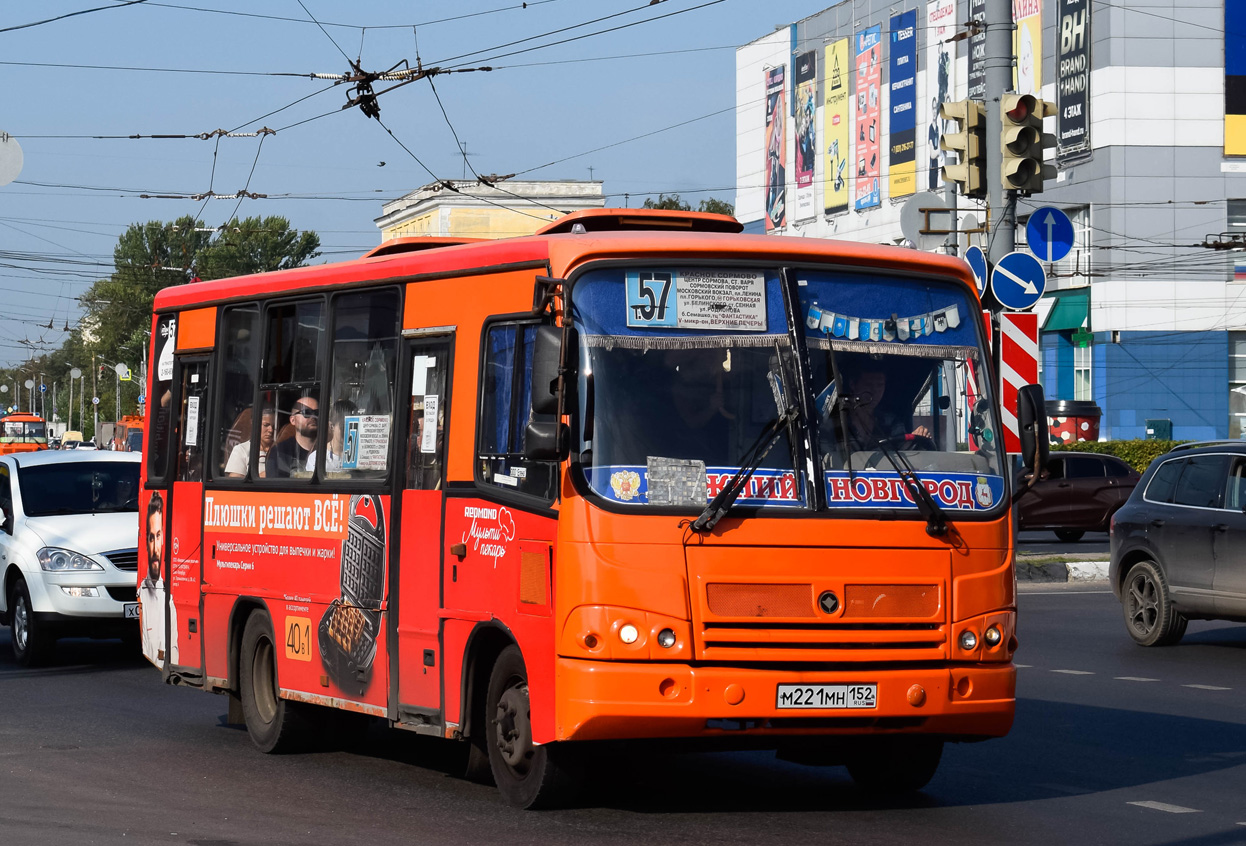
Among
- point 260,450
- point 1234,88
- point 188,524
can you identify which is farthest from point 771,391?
point 1234,88

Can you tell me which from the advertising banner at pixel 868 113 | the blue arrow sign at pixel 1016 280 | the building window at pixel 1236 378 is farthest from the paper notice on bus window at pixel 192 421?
the advertising banner at pixel 868 113

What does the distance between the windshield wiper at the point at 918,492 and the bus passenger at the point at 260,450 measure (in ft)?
13.4

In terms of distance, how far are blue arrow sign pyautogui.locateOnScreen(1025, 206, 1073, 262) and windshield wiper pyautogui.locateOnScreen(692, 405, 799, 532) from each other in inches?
404

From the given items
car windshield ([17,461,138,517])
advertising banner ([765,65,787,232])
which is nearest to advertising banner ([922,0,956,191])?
advertising banner ([765,65,787,232])

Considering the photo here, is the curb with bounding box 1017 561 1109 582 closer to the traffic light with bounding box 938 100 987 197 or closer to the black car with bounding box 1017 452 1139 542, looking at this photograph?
the traffic light with bounding box 938 100 987 197

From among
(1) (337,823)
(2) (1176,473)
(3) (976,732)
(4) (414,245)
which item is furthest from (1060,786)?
(2) (1176,473)

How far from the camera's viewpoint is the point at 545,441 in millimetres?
7730

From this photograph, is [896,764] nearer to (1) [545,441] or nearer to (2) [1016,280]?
(1) [545,441]

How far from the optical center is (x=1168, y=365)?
62094 millimetres

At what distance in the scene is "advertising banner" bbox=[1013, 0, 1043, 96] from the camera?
63906 mm

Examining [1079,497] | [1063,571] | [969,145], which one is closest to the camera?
[969,145]

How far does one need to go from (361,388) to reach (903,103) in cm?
6596

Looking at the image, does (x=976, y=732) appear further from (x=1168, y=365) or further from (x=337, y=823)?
(x=1168, y=365)

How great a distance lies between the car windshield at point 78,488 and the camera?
1639 cm
